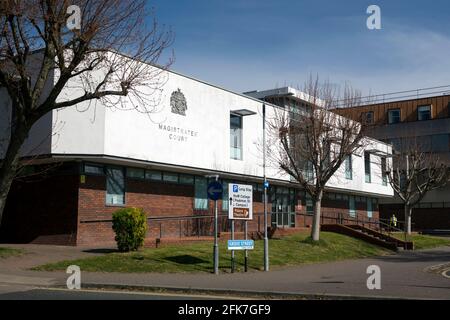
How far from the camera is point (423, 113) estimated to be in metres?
61.0

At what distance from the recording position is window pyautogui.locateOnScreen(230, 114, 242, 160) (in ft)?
103

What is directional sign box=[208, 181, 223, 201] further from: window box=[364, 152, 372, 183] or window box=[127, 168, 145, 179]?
window box=[364, 152, 372, 183]

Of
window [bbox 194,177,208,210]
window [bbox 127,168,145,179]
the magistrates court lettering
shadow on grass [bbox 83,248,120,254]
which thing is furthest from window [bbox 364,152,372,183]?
shadow on grass [bbox 83,248,120,254]

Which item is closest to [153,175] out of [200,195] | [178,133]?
[178,133]

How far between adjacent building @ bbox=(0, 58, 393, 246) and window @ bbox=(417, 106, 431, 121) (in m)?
31.2

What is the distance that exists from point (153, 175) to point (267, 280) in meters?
12.5

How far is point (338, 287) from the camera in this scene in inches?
549

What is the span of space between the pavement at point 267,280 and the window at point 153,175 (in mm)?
6442

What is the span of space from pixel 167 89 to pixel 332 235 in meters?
12.7

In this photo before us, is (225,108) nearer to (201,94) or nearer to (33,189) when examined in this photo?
(201,94)

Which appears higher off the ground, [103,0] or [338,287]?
[103,0]
